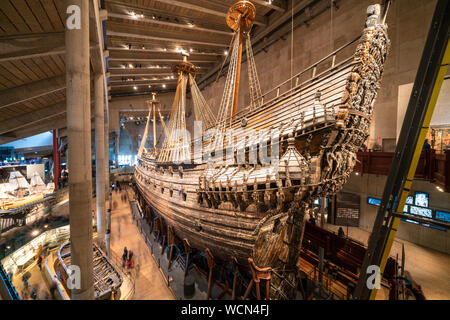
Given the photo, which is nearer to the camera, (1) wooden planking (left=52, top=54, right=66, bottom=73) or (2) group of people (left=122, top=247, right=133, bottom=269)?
(1) wooden planking (left=52, top=54, right=66, bottom=73)

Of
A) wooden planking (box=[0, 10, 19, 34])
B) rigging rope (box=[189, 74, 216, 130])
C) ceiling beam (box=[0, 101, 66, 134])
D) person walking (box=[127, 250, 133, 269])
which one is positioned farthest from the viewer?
rigging rope (box=[189, 74, 216, 130])

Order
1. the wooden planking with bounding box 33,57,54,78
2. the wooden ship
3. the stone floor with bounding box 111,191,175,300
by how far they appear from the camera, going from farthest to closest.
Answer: the wooden planking with bounding box 33,57,54,78, the stone floor with bounding box 111,191,175,300, the wooden ship

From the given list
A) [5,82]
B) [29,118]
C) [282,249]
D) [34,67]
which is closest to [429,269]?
[282,249]

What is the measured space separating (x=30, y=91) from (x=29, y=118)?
3.81 meters

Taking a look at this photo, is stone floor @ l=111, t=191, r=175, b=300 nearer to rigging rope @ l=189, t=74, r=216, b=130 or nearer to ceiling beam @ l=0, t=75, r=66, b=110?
rigging rope @ l=189, t=74, r=216, b=130

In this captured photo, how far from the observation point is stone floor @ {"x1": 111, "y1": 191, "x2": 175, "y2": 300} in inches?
205

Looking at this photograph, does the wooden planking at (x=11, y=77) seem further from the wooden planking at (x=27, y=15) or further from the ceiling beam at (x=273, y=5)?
the ceiling beam at (x=273, y=5)

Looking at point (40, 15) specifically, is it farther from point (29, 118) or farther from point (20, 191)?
point (20, 191)

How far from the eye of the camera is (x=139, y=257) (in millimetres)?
6832

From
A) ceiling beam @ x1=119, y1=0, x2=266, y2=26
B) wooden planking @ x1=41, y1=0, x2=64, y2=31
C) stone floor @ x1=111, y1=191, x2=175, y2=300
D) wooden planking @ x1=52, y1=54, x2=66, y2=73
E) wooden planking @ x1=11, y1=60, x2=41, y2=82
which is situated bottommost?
stone floor @ x1=111, y1=191, x2=175, y2=300

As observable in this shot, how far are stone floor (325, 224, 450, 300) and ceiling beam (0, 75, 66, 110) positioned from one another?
12.4 metres

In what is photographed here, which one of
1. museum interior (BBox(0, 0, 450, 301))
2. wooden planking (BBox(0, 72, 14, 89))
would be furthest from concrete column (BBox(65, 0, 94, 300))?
wooden planking (BBox(0, 72, 14, 89))

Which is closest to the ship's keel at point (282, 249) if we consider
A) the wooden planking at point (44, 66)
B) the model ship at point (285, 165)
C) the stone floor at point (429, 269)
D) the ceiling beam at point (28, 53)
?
the model ship at point (285, 165)
